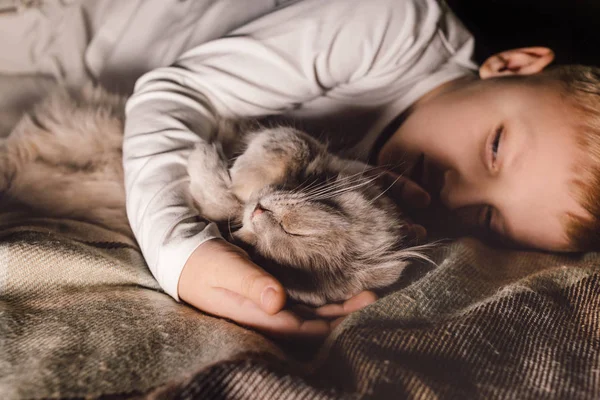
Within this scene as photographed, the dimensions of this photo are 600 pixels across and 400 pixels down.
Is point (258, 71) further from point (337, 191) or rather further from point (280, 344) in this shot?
point (280, 344)

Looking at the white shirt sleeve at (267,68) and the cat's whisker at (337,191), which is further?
the white shirt sleeve at (267,68)

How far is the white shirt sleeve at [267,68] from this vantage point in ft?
2.59

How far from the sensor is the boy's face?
75 centimetres

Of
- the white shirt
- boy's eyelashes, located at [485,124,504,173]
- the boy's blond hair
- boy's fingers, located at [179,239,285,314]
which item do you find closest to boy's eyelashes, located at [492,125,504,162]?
boy's eyelashes, located at [485,124,504,173]

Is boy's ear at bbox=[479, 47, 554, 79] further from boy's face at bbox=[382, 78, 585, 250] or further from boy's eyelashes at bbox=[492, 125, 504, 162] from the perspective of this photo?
boy's eyelashes at bbox=[492, 125, 504, 162]

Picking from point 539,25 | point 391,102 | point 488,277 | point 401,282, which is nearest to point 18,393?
point 401,282

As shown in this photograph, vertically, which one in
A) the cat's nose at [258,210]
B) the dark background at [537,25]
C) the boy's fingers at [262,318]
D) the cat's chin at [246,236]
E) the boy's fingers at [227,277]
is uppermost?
the dark background at [537,25]

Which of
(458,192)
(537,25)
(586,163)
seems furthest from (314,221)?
(537,25)

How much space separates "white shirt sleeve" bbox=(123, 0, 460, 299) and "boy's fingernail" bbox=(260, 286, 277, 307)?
1.10ft

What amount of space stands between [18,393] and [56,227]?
1.27 feet

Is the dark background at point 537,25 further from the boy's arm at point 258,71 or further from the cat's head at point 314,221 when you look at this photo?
the cat's head at point 314,221

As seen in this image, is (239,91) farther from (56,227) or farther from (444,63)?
(444,63)

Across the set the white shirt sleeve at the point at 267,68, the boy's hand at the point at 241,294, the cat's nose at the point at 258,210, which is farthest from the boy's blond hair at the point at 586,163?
the cat's nose at the point at 258,210

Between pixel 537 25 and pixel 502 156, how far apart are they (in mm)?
458
